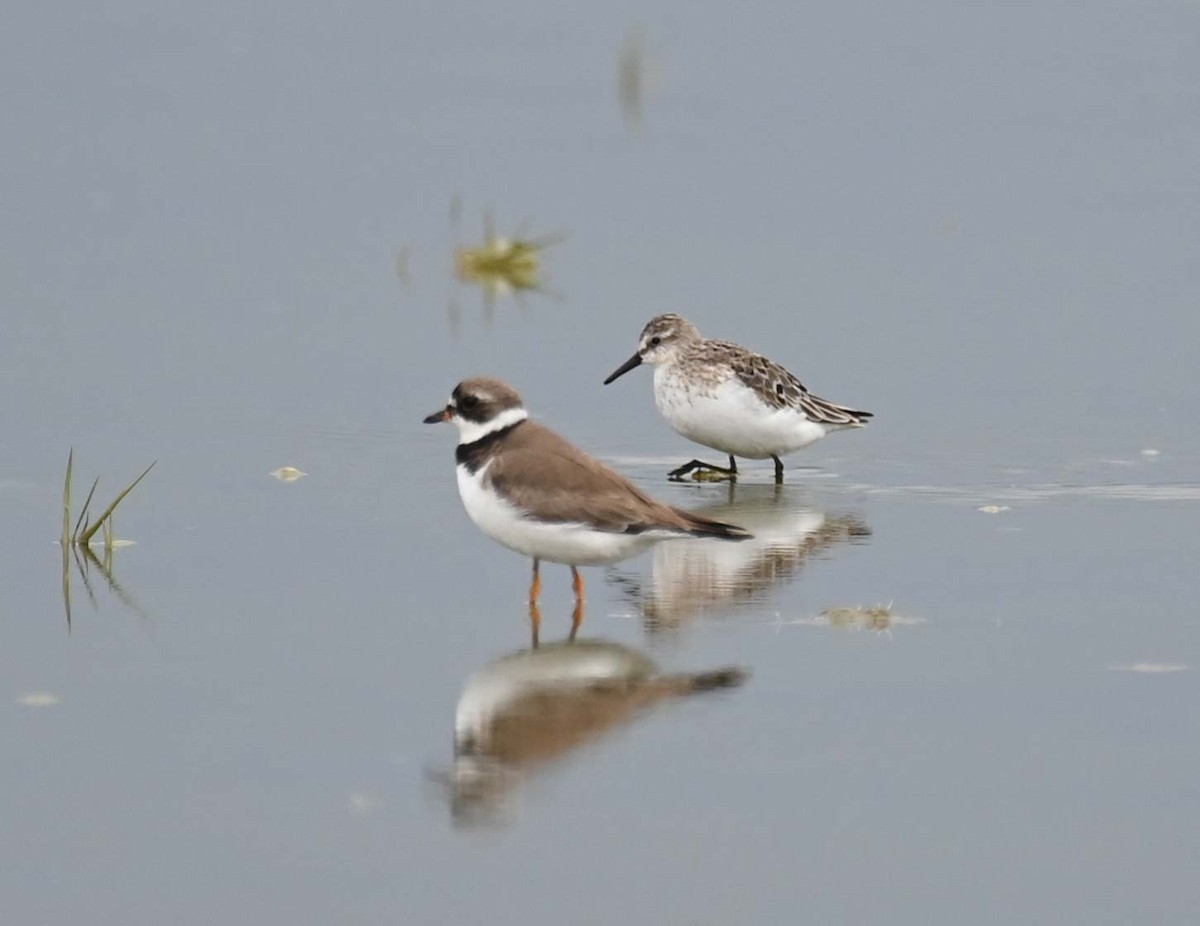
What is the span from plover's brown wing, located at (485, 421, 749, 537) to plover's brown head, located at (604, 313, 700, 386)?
3806 millimetres

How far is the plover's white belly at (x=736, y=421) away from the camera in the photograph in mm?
11555

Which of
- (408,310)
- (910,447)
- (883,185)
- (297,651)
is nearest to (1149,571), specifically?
(910,447)

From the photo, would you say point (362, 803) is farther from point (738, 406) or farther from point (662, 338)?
point (662, 338)

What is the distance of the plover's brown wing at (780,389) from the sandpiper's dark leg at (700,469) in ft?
1.58

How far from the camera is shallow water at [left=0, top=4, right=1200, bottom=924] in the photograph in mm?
6066

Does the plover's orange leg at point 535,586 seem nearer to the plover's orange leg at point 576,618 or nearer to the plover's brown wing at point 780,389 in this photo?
the plover's orange leg at point 576,618

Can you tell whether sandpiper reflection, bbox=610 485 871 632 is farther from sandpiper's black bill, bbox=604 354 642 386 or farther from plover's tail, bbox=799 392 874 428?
sandpiper's black bill, bbox=604 354 642 386

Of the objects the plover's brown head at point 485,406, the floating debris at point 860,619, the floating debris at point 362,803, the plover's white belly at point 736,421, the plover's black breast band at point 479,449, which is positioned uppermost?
the plover's brown head at point 485,406

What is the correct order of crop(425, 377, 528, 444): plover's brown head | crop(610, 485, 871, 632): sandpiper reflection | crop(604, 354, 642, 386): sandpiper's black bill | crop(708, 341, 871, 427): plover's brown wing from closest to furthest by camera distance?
crop(610, 485, 871, 632): sandpiper reflection, crop(425, 377, 528, 444): plover's brown head, crop(708, 341, 871, 427): plover's brown wing, crop(604, 354, 642, 386): sandpiper's black bill

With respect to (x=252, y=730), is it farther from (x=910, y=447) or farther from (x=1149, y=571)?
(x=910, y=447)

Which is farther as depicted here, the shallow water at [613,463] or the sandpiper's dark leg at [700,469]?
the sandpiper's dark leg at [700,469]

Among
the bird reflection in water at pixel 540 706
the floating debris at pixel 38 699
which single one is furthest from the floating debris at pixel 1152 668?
the floating debris at pixel 38 699

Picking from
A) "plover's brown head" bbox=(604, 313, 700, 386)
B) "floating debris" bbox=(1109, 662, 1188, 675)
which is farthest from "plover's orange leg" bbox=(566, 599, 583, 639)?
"plover's brown head" bbox=(604, 313, 700, 386)

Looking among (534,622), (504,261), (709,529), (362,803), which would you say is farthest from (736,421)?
(362,803)
